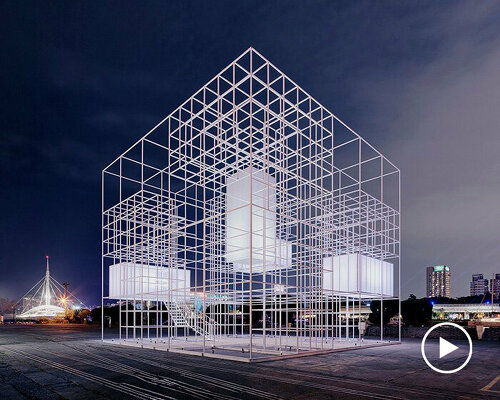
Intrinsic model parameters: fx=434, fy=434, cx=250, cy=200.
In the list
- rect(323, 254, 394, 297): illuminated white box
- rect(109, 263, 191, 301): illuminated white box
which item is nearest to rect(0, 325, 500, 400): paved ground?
rect(323, 254, 394, 297): illuminated white box

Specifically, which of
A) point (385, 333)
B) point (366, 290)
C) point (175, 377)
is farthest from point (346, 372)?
point (385, 333)

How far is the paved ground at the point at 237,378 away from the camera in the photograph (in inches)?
381

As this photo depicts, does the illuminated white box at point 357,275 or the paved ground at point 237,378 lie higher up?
the illuminated white box at point 357,275

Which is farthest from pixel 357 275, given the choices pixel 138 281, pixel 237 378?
pixel 237 378

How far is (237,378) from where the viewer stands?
11500mm

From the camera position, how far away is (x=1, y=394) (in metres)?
9.73

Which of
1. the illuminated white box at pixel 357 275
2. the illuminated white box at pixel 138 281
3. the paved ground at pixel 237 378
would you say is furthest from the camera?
the illuminated white box at pixel 138 281

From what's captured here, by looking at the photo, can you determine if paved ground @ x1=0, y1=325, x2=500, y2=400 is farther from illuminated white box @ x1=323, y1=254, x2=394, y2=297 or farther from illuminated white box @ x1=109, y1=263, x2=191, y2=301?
illuminated white box @ x1=109, y1=263, x2=191, y2=301

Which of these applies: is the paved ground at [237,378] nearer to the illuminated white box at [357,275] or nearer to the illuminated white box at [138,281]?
the illuminated white box at [357,275]

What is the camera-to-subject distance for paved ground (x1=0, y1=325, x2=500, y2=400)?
9.67 metres

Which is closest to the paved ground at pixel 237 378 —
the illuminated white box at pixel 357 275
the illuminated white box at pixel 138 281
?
the illuminated white box at pixel 357 275

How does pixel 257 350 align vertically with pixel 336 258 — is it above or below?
below

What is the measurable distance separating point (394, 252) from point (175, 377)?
1854 centimetres

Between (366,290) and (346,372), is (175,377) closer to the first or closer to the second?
(346,372)
